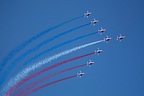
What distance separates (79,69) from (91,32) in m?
1.47

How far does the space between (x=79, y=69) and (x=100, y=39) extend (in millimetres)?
1394

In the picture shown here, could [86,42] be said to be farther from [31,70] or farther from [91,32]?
[31,70]

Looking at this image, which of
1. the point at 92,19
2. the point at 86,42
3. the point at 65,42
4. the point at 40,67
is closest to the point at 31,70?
the point at 40,67

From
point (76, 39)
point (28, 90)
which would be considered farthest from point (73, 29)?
point (28, 90)

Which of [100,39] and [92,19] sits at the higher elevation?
[92,19]

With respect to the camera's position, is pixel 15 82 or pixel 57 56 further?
pixel 57 56

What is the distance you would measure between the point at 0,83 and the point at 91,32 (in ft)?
12.4

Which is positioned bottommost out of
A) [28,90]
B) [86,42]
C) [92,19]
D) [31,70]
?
[28,90]

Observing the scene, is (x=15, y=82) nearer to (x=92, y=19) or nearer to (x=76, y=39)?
(x=76, y=39)

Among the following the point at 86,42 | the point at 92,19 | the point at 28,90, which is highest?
the point at 92,19

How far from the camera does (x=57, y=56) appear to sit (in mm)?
9328

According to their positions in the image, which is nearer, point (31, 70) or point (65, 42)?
point (31, 70)

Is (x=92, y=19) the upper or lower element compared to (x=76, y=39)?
upper

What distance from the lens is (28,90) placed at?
350 inches
